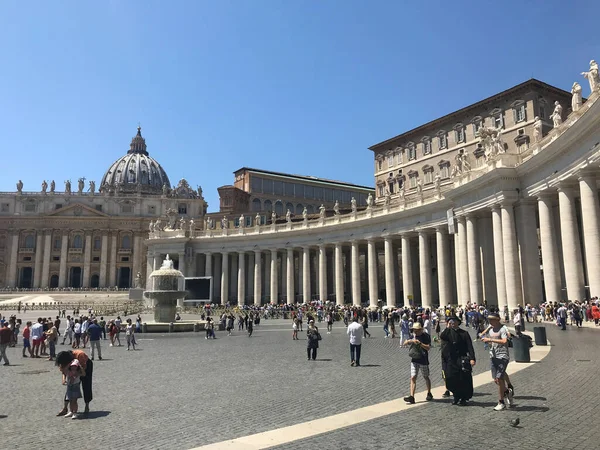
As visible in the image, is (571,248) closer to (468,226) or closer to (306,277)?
(468,226)

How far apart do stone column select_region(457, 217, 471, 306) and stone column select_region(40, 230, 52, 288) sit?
110425 millimetres

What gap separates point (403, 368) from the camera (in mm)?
15641

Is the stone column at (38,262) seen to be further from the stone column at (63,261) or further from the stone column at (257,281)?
the stone column at (257,281)

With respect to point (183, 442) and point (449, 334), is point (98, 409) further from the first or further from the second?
point (449, 334)

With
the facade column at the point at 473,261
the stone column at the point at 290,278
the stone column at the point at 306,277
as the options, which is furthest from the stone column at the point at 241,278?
the facade column at the point at 473,261

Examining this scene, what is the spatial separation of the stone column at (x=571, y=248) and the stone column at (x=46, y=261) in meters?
121

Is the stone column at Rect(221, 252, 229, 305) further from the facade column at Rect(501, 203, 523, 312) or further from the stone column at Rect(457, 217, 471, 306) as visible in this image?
the facade column at Rect(501, 203, 523, 312)

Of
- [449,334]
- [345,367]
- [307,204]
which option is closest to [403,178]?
[307,204]

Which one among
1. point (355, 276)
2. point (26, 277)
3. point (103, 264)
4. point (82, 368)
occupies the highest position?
point (103, 264)

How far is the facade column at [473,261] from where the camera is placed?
39375 millimetres

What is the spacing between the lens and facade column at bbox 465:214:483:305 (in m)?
39.4

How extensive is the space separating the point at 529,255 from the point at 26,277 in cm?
12536

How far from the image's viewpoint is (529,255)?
116 feet

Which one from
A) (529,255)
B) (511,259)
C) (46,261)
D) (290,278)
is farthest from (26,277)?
(529,255)
